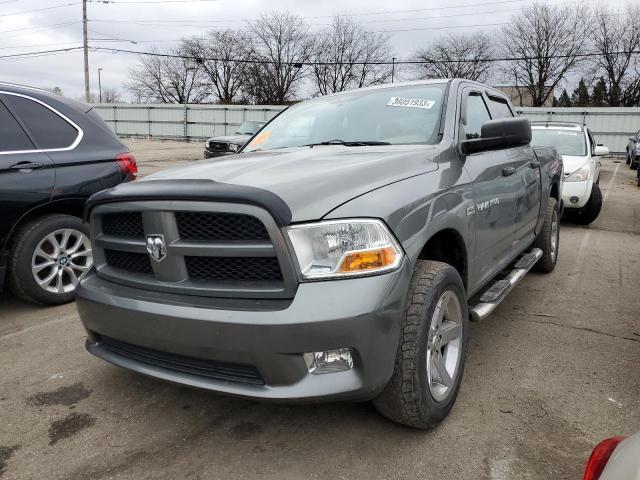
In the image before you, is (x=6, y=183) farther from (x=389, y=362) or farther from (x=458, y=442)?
(x=458, y=442)

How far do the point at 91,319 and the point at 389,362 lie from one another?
1415mm

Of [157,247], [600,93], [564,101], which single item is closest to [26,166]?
[157,247]

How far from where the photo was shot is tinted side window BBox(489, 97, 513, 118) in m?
4.11

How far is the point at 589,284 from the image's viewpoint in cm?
502

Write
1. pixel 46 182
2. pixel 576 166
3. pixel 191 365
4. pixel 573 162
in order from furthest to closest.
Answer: pixel 573 162 → pixel 576 166 → pixel 46 182 → pixel 191 365

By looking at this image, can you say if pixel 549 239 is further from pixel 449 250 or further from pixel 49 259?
pixel 49 259

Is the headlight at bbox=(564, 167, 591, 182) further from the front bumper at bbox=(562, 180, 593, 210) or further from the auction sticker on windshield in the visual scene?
the auction sticker on windshield

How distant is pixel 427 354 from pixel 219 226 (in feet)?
3.46

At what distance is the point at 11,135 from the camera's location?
4055mm

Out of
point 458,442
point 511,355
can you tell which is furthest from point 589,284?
point 458,442

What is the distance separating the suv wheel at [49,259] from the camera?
4.01m

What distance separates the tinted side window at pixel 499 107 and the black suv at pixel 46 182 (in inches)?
125

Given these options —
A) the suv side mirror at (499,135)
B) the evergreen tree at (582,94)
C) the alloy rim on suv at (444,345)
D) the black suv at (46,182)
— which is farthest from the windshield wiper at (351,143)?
the evergreen tree at (582,94)

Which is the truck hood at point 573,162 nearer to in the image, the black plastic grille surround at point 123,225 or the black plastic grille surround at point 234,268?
the black plastic grille surround at point 234,268
